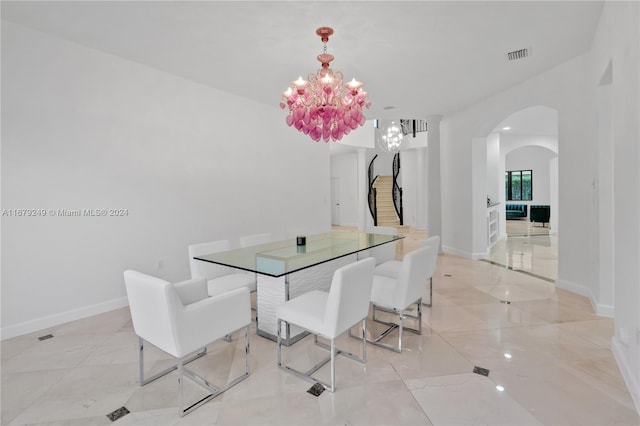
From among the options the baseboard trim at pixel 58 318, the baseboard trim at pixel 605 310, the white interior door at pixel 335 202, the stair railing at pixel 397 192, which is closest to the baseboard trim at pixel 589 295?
the baseboard trim at pixel 605 310

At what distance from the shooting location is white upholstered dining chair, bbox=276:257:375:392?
2.02 metres

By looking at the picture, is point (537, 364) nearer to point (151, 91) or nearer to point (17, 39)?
point (151, 91)

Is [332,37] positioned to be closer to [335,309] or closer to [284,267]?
[284,267]

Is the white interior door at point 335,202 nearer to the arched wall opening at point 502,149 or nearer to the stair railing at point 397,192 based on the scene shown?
the stair railing at point 397,192

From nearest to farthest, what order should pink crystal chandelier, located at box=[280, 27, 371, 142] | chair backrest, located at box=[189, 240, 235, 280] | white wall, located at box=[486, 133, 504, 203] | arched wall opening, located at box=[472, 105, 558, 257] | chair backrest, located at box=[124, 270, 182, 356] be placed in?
chair backrest, located at box=[124, 270, 182, 356]
pink crystal chandelier, located at box=[280, 27, 371, 142]
chair backrest, located at box=[189, 240, 235, 280]
arched wall opening, located at box=[472, 105, 558, 257]
white wall, located at box=[486, 133, 504, 203]

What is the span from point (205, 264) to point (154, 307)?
142 cm

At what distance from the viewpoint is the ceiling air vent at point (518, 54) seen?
11.9 feet

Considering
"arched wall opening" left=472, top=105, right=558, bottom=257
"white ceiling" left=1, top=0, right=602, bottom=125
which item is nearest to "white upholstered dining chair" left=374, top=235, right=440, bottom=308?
"white ceiling" left=1, top=0, right=602, bottom=125

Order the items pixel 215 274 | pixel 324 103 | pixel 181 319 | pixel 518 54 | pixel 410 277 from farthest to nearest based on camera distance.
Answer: pixel 518 54
pixel 215 274
pixel 324 103
pixel 410 277
pixel 181 319

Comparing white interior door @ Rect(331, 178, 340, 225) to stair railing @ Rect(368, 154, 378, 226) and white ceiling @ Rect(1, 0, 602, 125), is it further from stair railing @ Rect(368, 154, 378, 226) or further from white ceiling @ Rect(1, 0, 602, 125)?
white ceiling @ Rect(1, 0, 602, 125)

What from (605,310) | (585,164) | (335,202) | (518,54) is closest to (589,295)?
(605,310)

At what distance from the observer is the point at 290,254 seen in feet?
9.48

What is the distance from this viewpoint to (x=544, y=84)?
4.32 meters

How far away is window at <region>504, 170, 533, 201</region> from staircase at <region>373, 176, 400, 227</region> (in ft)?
19.9
